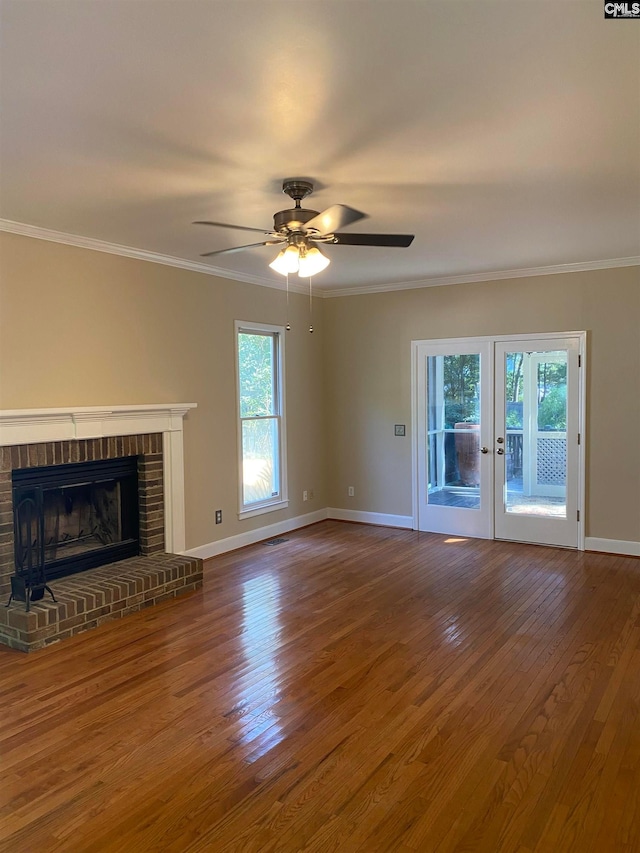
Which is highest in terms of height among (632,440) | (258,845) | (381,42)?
(381,42)

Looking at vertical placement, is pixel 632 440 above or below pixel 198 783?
above

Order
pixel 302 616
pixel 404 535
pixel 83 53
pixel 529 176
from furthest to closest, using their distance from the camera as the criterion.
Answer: pixel 404 535 < pixel 302 616 < pixel 529 176 < pixel 83 53

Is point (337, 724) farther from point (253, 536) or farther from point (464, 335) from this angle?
point (464, 335)

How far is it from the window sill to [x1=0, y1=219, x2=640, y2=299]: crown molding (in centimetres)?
221

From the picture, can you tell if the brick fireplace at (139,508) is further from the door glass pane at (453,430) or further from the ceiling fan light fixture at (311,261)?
the door glass pane at (453,430)

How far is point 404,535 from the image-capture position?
6.38 meters

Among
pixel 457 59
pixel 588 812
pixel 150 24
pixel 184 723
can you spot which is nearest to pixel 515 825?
pixel 588 812

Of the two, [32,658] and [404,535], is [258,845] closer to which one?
[32,658]

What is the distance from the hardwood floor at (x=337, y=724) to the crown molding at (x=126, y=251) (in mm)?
2638

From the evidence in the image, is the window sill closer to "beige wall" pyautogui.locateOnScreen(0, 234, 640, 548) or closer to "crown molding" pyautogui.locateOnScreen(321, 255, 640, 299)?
"beige wall" pyautogui.locateOnScreen(0, 234, 640, 548)

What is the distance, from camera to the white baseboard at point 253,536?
18.1 ft

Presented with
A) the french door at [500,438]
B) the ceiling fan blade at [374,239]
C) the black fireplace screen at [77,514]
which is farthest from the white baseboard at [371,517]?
the ceiling fan blade at [374,239]

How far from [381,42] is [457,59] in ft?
0.94

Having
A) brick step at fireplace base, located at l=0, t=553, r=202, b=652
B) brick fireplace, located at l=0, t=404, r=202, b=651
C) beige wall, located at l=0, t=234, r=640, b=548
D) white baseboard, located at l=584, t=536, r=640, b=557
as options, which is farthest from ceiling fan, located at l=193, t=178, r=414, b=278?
white baseboard, located at l=584, t=536, r=640, b=557
